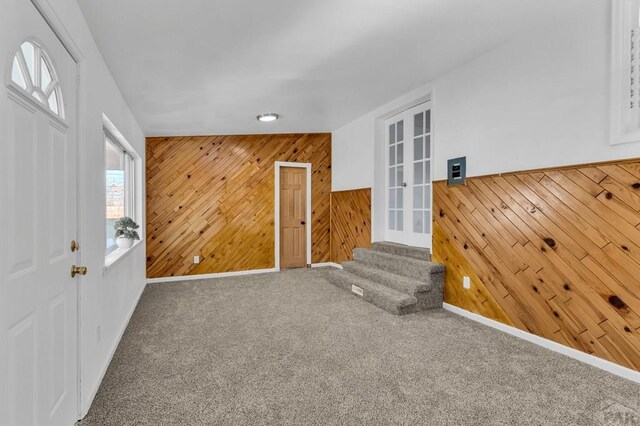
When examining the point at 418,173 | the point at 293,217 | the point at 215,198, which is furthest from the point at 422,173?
the point at 215,198

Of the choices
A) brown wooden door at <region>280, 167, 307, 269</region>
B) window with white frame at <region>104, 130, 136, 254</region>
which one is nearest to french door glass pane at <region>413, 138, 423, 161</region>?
brown wooden door at <region>280, 167, 307, 269</region>

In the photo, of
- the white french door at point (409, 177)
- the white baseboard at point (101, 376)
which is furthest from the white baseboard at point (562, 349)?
the white baseboard at point (101, 376)

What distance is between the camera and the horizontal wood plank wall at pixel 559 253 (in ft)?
7.38

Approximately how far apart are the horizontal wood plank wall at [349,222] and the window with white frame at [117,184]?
3293mm

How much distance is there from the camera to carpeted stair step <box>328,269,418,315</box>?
352 centimetres

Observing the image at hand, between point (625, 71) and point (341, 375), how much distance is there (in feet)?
9.13

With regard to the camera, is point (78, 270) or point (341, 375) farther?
point (341, 375)

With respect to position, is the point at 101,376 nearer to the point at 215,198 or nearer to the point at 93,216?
the point at 93,216

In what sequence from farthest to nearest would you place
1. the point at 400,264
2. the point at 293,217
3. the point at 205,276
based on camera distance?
the point at 293,217 → the point at 205,276 → the point at 400,264

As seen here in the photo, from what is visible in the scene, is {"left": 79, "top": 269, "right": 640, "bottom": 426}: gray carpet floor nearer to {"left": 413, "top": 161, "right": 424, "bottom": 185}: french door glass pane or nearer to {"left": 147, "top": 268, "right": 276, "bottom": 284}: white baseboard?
{"left": 413, "top": 161, "right": 424, "bottom": 185}: french door glass pane

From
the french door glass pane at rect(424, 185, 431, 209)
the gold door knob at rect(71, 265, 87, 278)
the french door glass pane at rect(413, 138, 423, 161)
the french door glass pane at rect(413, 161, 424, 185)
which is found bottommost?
the gold door knob at rect(71, 265, 87, 278)

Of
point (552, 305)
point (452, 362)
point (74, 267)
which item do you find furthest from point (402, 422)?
point (74, 267)

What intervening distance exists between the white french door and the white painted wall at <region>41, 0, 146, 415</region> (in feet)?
10.9

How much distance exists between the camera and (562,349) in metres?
2.61
